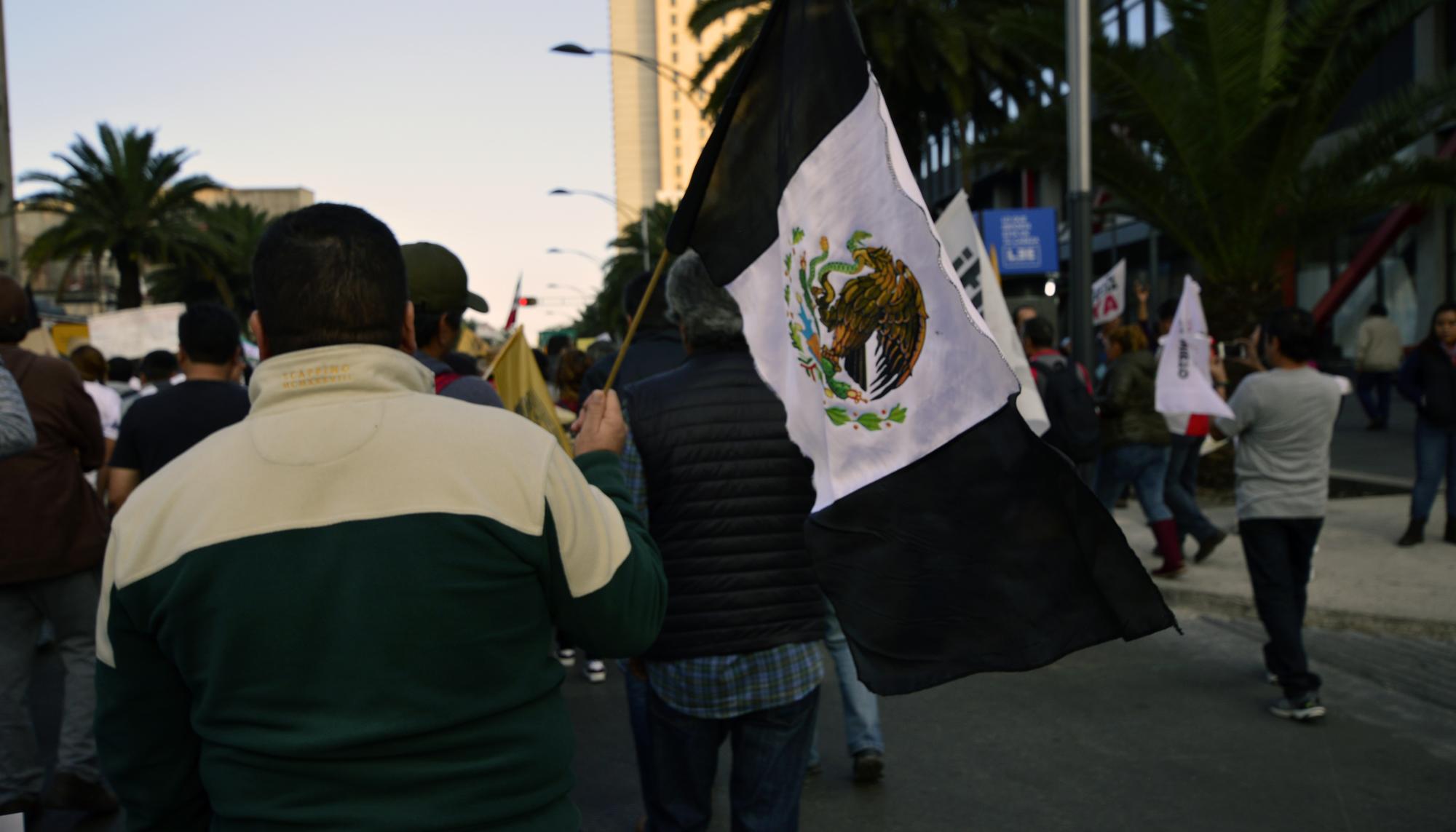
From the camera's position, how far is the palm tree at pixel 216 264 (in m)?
35.9

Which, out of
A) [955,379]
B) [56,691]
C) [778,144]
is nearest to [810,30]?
[778,144]

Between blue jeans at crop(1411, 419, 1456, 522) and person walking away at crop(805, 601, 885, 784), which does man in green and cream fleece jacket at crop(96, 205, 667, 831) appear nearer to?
person walking away at crop(805, 601, 885, 784)

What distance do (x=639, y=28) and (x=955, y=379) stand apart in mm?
163610

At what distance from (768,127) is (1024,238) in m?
18.8

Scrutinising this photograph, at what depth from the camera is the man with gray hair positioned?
3.21m

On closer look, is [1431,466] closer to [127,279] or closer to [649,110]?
[127,279]

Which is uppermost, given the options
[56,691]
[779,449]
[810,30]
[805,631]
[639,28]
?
[639,28]

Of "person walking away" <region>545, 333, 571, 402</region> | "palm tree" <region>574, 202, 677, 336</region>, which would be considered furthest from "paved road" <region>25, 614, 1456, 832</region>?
"palm tree" <region>574, 202, 677, 336</region>

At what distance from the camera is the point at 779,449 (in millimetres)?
3307

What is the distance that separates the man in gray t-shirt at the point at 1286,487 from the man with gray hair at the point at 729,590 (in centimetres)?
310

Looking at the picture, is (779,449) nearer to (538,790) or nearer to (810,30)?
(810,30)

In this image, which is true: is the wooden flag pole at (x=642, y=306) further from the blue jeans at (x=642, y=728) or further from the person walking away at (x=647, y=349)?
the person walking away at (x=647, y=349)

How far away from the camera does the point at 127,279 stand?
1383 inches

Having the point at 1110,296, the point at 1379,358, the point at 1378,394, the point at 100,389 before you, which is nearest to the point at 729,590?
the point at 100,389
